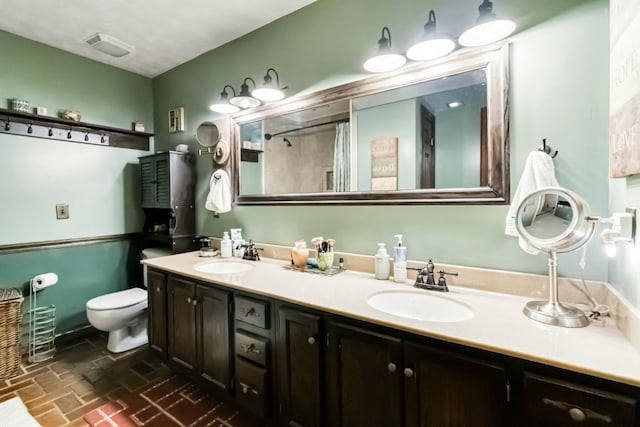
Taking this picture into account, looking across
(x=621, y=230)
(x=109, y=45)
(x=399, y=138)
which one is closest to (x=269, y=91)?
(x=399, y=138)

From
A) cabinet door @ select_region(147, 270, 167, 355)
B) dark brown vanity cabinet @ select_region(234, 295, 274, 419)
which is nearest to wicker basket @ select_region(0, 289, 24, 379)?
cabinet door @ select_region(147, 270, 167, 355)

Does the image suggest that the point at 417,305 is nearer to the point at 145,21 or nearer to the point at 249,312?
the point at 249,312

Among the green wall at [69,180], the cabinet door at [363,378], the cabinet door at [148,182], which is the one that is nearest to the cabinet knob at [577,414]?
the cabinet door at [363,378]

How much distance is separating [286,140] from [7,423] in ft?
7.85

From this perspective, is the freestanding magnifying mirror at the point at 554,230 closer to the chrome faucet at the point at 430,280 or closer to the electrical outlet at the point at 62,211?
the chrome faucet at the point at 430,280

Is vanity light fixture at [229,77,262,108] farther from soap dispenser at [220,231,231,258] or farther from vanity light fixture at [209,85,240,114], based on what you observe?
soap dispenser at [220,231,231,258]

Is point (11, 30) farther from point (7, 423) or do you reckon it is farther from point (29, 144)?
point (7, 423)

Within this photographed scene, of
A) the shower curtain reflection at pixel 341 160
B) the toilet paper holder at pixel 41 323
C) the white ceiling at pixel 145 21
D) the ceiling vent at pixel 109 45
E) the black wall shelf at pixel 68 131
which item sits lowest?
the toilet paper holder at pixel 41 323

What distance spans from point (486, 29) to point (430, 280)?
1.18 metres

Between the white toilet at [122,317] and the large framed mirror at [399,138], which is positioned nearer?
the large framed mirror at [399,138]

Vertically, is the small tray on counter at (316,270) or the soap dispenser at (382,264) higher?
the soap dispenser at (382,264)

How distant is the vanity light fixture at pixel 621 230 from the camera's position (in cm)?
95

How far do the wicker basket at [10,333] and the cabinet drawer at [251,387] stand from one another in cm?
188

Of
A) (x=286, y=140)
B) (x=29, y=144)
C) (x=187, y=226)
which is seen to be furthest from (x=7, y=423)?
(x=286, y=140)
